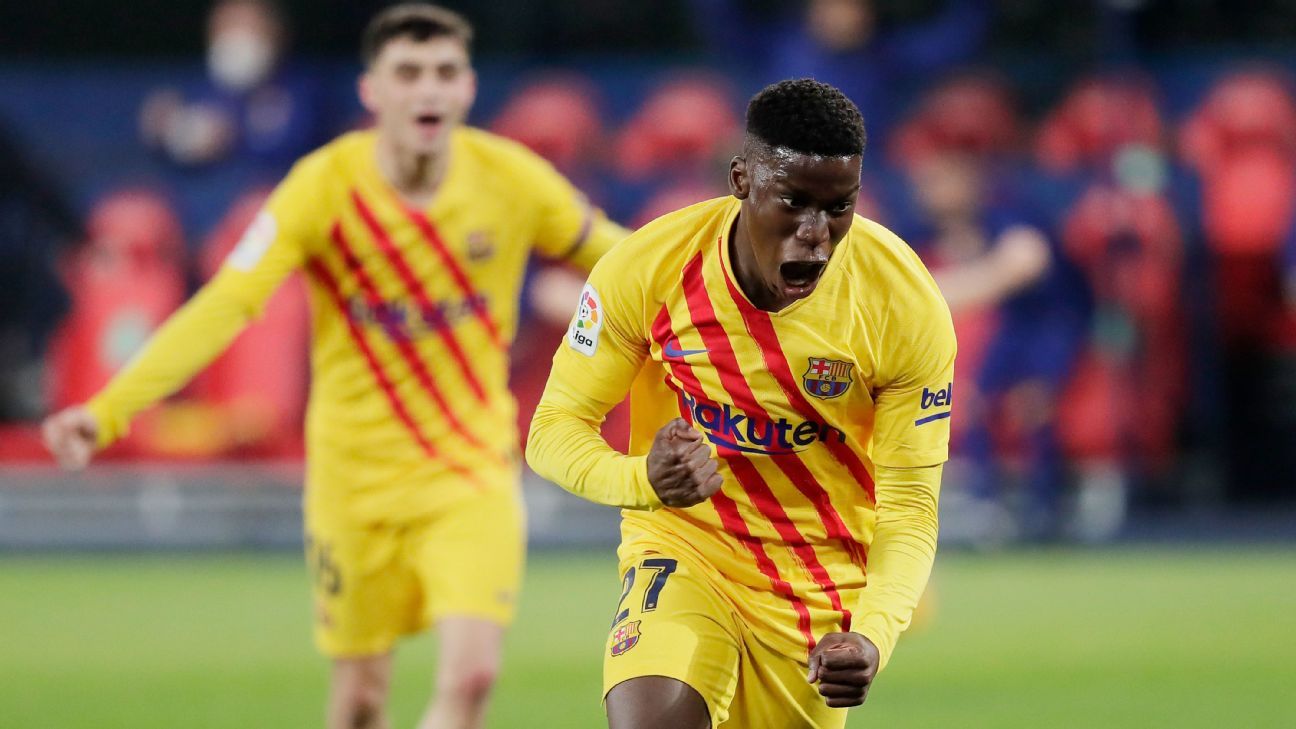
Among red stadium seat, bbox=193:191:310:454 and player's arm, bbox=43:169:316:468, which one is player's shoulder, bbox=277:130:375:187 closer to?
player's arm, bbox=43:169:316:468

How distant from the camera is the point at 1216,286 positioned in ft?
46.9

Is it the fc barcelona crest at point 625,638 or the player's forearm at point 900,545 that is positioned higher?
the player's forearm at point 900,545

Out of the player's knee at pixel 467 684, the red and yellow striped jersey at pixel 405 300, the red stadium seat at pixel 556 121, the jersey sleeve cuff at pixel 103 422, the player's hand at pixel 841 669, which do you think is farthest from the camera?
the red stadium seat at pixel 556 121

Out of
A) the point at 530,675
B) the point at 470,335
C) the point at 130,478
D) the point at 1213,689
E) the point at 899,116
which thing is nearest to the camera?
the point at 470,335

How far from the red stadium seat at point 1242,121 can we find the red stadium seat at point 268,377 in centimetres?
654

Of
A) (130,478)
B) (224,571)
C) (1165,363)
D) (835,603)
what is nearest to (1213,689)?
(835,603)

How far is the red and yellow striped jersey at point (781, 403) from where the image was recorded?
15.1ft

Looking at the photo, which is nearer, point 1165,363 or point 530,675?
point 530,675

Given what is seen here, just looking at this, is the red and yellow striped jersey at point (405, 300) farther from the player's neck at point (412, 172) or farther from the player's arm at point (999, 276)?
the player's arm at point (999, 276)

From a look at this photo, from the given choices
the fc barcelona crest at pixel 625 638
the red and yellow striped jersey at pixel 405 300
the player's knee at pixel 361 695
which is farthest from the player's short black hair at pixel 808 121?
the player's knee at pixel 361 695

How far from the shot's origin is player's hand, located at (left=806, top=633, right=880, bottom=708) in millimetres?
4059

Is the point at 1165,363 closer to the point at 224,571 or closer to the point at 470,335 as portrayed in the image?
the point at 224,571

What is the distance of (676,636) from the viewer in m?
4.54

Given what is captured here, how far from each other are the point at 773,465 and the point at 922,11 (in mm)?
10498
